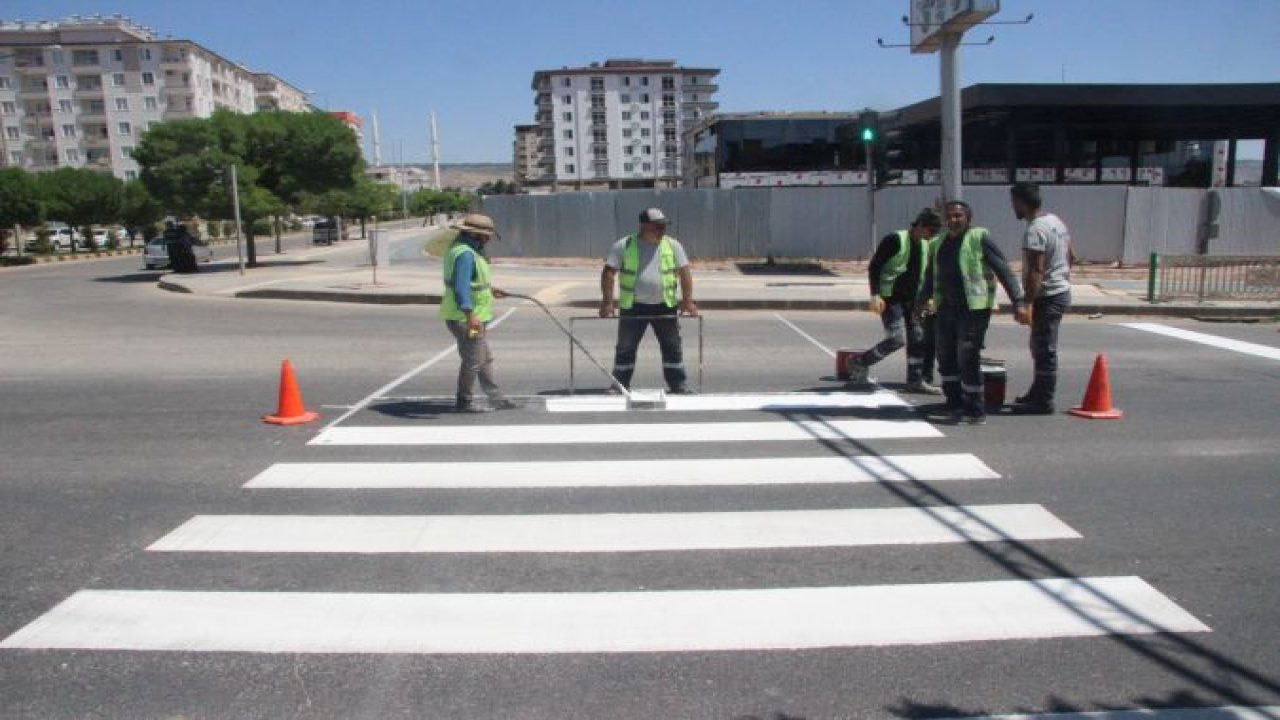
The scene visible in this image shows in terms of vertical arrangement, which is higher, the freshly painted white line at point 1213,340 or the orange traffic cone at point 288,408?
the orange traffic cone at point 288,408

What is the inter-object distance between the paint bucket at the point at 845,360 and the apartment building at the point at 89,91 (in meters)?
102

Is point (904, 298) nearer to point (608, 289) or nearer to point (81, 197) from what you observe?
point (608, 289)

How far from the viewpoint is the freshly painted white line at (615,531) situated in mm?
4883

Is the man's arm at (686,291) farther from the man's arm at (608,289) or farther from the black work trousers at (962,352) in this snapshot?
the black work trousers at (962,352)

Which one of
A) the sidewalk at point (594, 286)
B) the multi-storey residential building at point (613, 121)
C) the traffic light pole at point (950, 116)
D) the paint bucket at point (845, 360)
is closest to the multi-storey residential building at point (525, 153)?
the multi-storey residential building at point (613, 121)

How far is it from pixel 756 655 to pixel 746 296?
1529 centimetres

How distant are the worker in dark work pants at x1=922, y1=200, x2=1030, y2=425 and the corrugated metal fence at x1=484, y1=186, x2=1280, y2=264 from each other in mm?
14957

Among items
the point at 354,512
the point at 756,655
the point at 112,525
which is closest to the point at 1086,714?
the point at 756,655

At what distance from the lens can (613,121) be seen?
125 metres

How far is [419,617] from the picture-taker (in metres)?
4.03

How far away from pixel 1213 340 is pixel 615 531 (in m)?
11.0

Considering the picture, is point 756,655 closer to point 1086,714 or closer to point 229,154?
point 1086,714

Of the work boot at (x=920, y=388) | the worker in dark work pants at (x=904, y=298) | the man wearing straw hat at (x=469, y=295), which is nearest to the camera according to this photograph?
the man wearing straw hat at (x=469, y=295)

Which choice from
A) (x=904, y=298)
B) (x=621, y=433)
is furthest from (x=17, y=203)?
(x=904, y=298)
